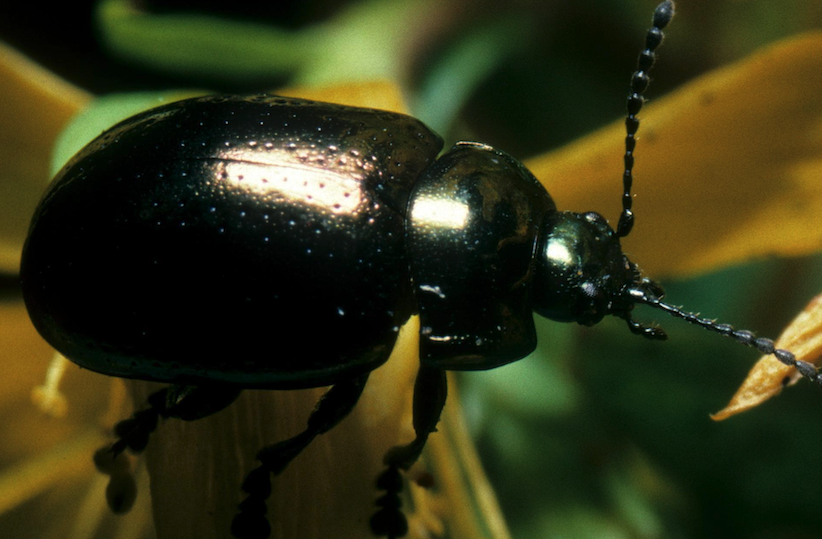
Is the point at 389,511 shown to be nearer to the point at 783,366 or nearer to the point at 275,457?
the point at 275,457

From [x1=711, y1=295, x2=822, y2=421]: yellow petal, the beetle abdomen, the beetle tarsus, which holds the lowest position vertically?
the beetle tarsus

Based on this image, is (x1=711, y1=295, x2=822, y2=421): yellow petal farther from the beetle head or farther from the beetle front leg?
the beetle front leg

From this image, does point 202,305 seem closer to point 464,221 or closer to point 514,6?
point 464,221

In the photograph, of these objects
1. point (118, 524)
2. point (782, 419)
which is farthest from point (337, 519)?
point (782, 419)

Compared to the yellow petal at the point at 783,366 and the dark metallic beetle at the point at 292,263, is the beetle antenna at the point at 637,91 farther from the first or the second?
the yellow petal at the point at 783,366

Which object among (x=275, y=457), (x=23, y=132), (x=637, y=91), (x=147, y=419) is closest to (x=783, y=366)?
(x=637, y=91)

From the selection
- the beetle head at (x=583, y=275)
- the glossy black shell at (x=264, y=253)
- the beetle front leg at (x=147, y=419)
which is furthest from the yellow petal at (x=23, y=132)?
the beetle head at (x=583, y=275)

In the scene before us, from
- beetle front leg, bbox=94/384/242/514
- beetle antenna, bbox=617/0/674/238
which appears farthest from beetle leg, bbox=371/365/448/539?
beetle antenna, bbox=617/0/674/238
